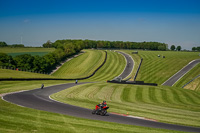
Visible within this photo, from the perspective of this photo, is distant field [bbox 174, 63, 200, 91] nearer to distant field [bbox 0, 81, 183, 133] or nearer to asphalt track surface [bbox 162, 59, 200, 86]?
asphalt track surface [bbox 162, 59, 200, 86]

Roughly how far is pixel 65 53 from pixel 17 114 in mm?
146529

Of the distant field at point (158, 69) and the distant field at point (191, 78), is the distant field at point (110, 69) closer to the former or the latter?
the distant field at point (158, 69)

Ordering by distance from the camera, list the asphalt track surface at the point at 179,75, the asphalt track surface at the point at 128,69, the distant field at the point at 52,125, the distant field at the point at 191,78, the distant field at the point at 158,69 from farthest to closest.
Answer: the asphalt track surface at the point at 128,69 < the distant field at the point at 158,69 < the asphalt track surface at the point at 179,75 < the distant field at the point at 191,78 < the distant field at the point at 52,125

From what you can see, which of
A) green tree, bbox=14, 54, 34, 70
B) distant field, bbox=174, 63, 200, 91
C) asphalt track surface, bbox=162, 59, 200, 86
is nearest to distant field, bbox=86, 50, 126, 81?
asphalt track surface, bbox=162, 59, 200, 86

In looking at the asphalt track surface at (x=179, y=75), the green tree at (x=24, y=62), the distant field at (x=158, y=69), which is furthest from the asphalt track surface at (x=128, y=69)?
the green tree at (x=24, y=62)

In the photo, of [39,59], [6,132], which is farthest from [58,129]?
[39,59]

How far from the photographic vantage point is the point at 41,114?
21.4m

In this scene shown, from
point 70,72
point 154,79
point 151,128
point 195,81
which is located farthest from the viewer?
Answer: point 70,72

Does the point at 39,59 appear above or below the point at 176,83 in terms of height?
above

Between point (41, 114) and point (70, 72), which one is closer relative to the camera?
point (41, 114)

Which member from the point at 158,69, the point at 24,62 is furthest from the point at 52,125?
the point at 24,62

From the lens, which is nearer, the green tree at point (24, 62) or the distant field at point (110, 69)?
the distant field at point (110, 69)

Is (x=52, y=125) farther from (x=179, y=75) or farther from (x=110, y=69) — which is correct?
(x=110, y=69)

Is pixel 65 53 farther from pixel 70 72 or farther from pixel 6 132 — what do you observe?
pixel 6 132
